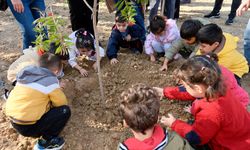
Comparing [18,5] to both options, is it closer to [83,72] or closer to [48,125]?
[83,72]

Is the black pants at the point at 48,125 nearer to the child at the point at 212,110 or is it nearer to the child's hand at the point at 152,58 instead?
the child at the point at 212,110

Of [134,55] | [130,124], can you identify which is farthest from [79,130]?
[134,55]

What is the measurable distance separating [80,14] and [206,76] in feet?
7.64

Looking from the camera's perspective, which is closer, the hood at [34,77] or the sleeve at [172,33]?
the hood at [34,77]

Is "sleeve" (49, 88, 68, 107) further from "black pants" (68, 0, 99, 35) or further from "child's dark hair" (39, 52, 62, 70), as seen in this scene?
"black pants" (68, 0, 99, 35)

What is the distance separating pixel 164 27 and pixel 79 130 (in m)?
1.61

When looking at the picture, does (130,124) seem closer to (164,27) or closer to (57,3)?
(164,27)

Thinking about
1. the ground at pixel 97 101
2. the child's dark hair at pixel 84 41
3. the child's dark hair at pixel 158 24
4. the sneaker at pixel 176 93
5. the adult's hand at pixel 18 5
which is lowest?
the ground at pixel 97 101

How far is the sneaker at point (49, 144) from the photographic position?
102 inches

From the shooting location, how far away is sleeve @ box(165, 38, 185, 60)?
3680mm

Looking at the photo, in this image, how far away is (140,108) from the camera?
6.27 feet

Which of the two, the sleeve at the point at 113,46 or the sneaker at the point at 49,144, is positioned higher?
the sleeve at the point at 113,46

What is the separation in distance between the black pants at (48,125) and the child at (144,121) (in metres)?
0.77

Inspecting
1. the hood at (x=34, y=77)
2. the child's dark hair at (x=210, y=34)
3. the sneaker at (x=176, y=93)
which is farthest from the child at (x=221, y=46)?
the hood at (x=34, y=77)
